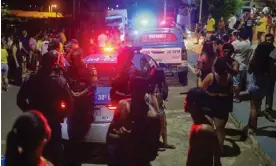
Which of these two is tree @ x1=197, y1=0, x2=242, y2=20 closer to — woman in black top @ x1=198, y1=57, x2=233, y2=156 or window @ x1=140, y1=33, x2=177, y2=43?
window @ x1=140, y1=33, x2=177, y2=43

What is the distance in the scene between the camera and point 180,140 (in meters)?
7.82

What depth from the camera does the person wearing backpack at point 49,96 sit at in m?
4.86

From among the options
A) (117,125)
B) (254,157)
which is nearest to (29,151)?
(117,125)

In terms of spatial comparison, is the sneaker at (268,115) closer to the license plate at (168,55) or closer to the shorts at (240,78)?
the shorts at (240,78)

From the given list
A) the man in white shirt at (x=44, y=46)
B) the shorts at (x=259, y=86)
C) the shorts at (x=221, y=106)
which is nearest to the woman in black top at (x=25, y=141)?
the shorts at (x=221, y=106)

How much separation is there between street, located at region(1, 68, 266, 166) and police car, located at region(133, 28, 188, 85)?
6.97 feet

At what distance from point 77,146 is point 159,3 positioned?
47511 mm

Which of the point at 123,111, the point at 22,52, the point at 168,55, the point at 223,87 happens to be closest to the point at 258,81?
the point at 223,87

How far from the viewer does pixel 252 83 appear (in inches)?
318

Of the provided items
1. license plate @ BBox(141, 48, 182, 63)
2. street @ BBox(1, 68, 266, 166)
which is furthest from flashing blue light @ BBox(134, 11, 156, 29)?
street @ BBox(1, 68, 266, 166)

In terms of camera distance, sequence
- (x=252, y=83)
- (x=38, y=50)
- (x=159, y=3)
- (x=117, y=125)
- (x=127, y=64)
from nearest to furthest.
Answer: (x=117, y=125) < (x=127, y=64) < (x=252, y=83) < (x=38, y=50) < (x=159, y=3)

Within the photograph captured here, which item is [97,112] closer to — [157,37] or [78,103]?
[78,103]

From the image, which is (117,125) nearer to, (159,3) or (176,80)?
(176,80)

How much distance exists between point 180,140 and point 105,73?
210 cm
